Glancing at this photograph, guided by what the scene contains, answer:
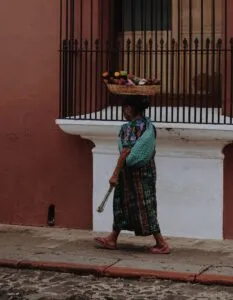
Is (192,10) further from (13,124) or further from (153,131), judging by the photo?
(13,124)

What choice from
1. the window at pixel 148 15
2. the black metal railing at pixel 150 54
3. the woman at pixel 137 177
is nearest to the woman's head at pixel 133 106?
the woman at pixel 137 177

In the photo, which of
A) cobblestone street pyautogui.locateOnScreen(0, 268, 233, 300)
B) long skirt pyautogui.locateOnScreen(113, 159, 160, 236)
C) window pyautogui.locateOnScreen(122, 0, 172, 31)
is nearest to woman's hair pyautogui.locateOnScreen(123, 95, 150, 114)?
long skirt pyautogui.locateOnScreen(113, 159, 160, 236)

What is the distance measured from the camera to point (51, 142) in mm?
9164

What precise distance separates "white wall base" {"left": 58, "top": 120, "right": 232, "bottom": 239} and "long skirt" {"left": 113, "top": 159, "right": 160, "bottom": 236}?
80cm

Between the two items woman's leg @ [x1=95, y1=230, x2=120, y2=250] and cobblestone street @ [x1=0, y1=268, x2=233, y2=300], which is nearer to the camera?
cobblestone street @ [x1=0, y1=268, x2=233, y2=300]

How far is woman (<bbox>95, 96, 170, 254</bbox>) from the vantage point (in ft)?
24.6

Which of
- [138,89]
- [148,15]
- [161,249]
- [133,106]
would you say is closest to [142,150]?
[133,106]

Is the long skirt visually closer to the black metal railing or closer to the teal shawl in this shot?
the teal shawl

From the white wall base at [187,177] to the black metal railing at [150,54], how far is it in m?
0.20

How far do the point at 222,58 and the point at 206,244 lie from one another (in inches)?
80.4

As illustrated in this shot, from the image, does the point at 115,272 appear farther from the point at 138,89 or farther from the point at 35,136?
the point at 35,136

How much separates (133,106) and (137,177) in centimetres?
71

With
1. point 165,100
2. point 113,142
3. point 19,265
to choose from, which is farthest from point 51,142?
point 19,265

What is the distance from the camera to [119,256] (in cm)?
760
